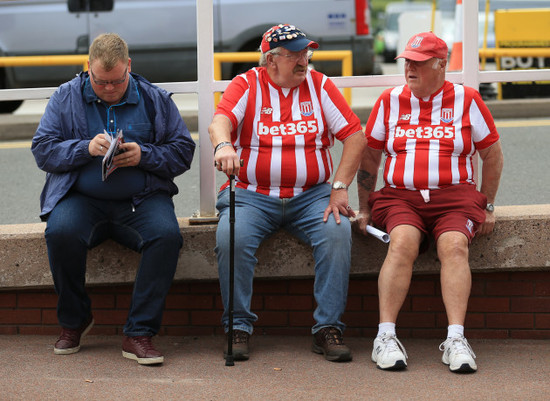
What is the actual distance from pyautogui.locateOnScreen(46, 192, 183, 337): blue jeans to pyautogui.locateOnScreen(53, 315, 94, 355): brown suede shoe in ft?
0.14

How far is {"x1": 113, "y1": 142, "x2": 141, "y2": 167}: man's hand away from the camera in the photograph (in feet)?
13.4

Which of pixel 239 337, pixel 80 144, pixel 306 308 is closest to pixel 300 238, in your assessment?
pixel 306 308

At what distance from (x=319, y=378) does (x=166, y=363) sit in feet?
2.29

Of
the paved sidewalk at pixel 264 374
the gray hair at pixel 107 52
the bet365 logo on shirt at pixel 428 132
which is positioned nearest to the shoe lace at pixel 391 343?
the paved sidewalk at pixel 264 374

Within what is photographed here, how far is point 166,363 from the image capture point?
164 inches

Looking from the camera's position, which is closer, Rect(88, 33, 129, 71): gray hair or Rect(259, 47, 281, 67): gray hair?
Rect(88, 33, 129, 71): gray hair

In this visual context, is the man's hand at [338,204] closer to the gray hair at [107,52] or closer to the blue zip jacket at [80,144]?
the blue zip jacket at [80,144]

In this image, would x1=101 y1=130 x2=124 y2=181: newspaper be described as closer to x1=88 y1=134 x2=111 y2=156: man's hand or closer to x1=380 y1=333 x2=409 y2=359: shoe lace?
x1=88 y1=134 x2=111 y2=156: man's hand

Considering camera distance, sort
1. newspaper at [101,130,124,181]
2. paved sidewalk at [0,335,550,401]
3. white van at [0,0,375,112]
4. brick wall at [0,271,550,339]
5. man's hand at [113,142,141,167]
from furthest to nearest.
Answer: white van at [0,0,375,112] → brick wall at [0,271,550,339] → man's hand at [113,142,141,167] → newspaper at [101,130,124,181] → paved sidewalk at [0,335,550,401]

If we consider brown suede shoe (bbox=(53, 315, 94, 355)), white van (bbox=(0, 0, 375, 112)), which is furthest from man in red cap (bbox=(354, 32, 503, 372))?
white van (bbox=(0, 0, 375, 112))

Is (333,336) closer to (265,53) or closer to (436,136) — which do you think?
(436,136)

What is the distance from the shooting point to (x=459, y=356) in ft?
13.0

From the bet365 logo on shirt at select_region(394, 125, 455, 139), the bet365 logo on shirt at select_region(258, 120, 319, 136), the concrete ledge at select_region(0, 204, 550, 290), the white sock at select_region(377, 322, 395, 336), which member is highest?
the bet365 logo on shirt at select_region(258, 120, 319, 136)

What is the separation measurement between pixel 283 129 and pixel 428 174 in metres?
0.69
